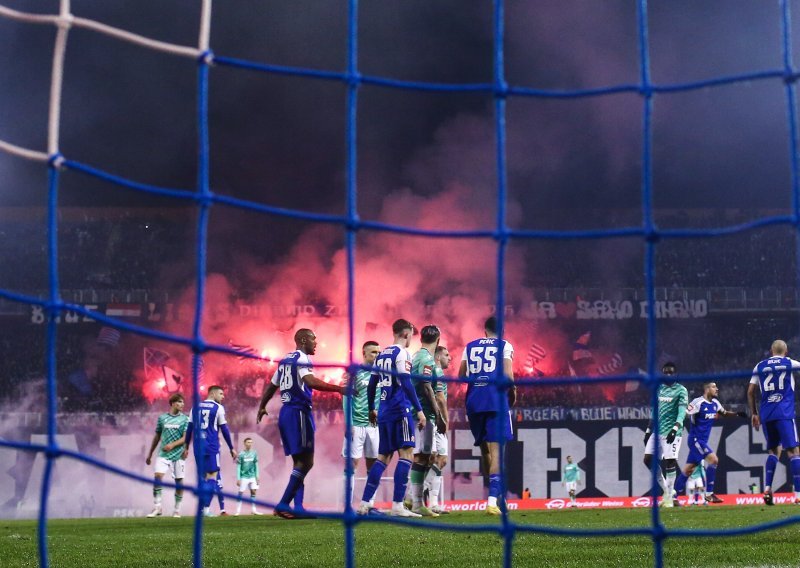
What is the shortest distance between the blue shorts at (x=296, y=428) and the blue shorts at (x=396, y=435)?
35.4 inches

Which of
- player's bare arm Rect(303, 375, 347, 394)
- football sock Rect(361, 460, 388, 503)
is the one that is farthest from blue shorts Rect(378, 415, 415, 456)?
player's bare arm Rect(303, 375, 347, 394)

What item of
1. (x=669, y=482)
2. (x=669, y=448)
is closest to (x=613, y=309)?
(x=669, y=482)

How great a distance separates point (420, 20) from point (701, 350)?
10.6m

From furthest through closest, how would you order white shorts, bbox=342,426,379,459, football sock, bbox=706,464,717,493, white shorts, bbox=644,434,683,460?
1. football sock, bbox=706,464,717,493
2. white shorts, bbox=644,434,683,460
3. white shorts, bbox=342,426,379,459

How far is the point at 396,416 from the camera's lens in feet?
30.7

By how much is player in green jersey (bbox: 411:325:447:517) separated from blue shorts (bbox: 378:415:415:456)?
0.88ft

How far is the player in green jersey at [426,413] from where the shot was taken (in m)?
9.62

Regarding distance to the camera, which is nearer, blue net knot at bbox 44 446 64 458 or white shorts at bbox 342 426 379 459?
blue net knot at bbox 44 446 64 458

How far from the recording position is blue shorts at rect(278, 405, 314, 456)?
8.59m

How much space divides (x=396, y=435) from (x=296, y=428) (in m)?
1.06

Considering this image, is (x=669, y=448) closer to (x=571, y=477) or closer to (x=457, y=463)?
(x=571, y=477)

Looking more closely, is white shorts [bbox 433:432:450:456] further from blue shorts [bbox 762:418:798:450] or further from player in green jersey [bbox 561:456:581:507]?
player in green jersey [bbox 561:456:581:507]

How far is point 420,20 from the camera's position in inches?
1063

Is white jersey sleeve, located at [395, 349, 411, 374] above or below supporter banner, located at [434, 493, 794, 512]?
above
